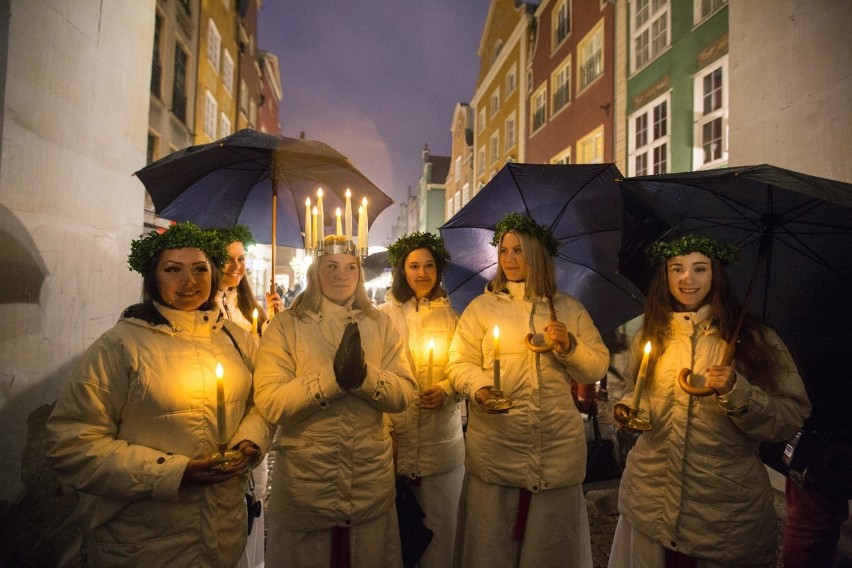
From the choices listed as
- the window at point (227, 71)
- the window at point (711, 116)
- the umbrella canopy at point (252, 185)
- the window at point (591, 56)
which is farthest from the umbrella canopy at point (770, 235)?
the window at point (227, 71)

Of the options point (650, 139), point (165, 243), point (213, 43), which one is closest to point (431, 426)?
point (165, 243)

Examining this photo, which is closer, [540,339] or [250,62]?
[540,339]

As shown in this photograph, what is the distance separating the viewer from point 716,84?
30.4 feet

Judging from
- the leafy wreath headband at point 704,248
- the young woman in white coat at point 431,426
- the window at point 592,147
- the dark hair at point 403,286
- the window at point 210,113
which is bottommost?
the young woman in white coat at point 431,426

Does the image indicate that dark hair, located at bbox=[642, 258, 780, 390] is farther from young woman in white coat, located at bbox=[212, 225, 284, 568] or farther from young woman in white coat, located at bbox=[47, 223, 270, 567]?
young woman in white coat, located at bbox=[212, 225, 284, 568]

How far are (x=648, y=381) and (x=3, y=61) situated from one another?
474cm

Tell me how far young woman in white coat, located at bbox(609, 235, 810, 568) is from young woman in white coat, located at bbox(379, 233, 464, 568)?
123 cm

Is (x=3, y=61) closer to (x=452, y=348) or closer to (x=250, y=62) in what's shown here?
(x=452, y=348)

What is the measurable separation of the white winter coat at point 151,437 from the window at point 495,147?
23541mm

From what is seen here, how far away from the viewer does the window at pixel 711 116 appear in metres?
8.94

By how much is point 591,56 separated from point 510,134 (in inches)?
311

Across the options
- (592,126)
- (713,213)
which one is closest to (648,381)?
(713,213)

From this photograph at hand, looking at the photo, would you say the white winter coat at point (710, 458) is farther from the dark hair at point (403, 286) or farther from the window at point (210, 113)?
the window at point (210, 113)

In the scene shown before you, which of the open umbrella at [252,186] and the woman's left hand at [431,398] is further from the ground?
the open umbrella at [252,186]
